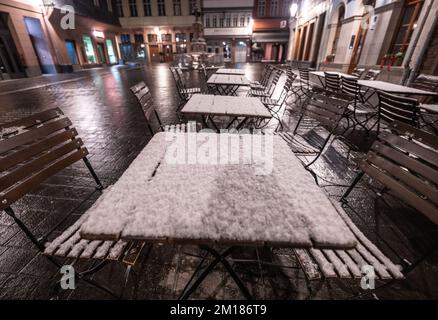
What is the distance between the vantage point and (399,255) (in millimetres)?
1801

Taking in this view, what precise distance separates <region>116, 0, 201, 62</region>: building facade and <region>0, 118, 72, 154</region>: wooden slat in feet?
117

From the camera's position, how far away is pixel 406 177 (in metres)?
1.39

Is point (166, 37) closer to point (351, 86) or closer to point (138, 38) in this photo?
point (138, 38)

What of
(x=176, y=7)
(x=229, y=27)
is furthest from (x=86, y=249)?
(x=176, y=7)

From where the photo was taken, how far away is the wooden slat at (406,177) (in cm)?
122

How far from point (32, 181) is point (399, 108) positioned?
4.13 meters

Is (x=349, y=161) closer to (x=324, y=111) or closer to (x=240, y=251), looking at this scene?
(x=324, y=111)

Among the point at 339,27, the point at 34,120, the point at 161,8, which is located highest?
the point at 161,8

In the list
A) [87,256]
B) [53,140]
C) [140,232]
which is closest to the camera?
[140,232]

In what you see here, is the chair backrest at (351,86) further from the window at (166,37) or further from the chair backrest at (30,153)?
the window at (166,37)

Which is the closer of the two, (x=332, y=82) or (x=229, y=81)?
(x=229, y=81)

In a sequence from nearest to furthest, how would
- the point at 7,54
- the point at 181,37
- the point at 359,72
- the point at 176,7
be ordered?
the point at 359,72
the point at 7,54
the point at 176,7
the point at 181,37
